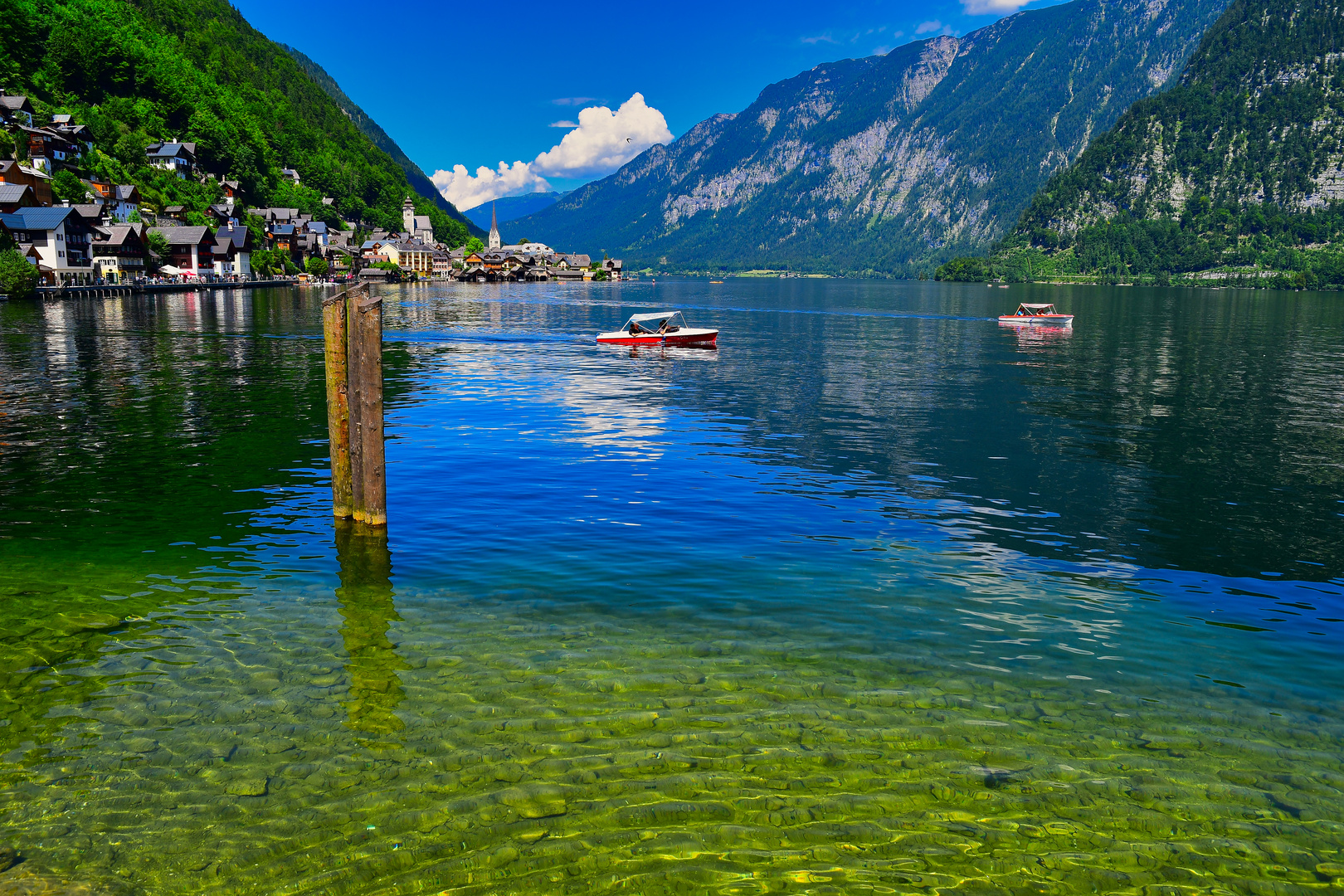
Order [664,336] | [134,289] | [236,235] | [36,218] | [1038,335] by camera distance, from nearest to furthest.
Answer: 1. [664,336]
2. [1038,335]
3. [36,218]
4. [134,289]
5. [236,235]

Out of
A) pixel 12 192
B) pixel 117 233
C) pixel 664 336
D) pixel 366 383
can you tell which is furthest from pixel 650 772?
pixel 117 233

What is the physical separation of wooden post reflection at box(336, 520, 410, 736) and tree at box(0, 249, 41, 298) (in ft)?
Answer: 411

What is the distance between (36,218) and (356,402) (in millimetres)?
149996

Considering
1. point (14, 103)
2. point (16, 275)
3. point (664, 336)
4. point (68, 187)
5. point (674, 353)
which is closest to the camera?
point (674, 353)

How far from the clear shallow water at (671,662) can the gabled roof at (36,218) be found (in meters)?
123

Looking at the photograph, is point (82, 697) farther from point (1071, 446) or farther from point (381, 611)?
point (1071, 446)

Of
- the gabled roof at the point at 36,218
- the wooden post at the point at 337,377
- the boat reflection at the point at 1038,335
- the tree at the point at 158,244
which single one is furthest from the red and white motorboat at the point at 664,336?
the tree at the point at 158,244

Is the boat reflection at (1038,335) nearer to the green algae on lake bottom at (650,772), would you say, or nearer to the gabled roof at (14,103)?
the green algae on lake bottom at (650,772)

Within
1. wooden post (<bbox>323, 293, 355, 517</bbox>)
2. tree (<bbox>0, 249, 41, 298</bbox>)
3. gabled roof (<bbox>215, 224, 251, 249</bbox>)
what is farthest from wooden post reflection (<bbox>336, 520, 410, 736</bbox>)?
gabled roof (<bbox>215, 224, 251, 249</bbox>)

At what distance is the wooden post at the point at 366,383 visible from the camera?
18.3m

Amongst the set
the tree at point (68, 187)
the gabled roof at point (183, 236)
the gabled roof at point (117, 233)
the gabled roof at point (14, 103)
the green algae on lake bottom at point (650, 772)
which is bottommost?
the green algae on lake bottom at point (650, 772)

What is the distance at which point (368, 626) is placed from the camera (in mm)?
15094

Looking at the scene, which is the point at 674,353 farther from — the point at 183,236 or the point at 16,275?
the point at 183,236

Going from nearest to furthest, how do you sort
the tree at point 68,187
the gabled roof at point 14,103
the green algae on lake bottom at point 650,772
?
the green algae on lake bottom at point 650,772 < the tree at point 68,187 < the gabled roof at point 14,103
